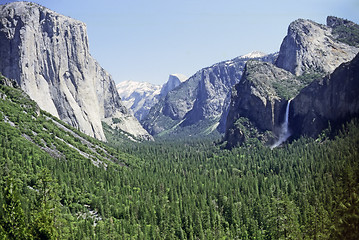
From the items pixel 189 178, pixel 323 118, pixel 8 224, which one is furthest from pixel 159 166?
pixel 8 224

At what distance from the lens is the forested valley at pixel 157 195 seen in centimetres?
6009

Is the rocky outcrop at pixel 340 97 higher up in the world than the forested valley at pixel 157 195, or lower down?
higher up

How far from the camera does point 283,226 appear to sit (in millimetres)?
67062

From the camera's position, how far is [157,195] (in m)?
118

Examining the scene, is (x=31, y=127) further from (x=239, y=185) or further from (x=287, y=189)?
(x=287, y=189)

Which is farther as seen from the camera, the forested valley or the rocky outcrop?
the rocky outcrop

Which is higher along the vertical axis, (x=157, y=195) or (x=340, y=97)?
(x=340, y=97)

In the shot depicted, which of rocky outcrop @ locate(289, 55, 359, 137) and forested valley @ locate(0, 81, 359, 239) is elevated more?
rocky outcrop @ locate(289, 55, 359, 137)

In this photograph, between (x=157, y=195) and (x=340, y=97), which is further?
(x=340, y=97)

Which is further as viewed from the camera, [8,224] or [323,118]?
[323,118]

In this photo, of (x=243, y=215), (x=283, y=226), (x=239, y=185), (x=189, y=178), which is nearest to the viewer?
(x=283, y=226)

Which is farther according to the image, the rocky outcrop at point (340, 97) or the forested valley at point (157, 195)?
the rocky outcrop at point (340, 97)

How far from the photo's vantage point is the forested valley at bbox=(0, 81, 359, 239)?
197 feet

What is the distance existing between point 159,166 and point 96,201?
75582 mm
